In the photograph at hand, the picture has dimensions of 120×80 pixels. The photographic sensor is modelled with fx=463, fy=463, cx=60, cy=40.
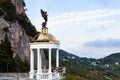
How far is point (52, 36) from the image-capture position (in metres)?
38.1

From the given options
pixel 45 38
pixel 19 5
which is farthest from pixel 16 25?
pixel 45 38

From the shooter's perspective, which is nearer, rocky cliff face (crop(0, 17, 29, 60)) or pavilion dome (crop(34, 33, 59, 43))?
pavilion dome (crop(34, 33, 59, 43))

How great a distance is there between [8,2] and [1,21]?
354 inches

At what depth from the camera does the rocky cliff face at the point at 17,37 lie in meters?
84.5

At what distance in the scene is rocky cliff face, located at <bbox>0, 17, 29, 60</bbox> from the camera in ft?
277

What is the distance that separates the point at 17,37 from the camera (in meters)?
92.0

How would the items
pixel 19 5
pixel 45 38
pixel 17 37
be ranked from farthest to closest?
pixel 19 5
pixel 17 37
pixel 45 38

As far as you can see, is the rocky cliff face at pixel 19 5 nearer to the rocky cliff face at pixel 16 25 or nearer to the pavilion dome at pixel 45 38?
the rocky cliff face at pixel 16 25

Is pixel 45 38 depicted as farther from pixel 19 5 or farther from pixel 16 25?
pixel 19 5

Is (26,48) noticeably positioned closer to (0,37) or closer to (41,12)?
(0,37)

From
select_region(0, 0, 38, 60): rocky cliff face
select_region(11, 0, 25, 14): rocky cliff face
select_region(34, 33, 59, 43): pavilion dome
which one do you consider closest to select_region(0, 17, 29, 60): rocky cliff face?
select_region(0, 0, 38, 60): rocky cliff face

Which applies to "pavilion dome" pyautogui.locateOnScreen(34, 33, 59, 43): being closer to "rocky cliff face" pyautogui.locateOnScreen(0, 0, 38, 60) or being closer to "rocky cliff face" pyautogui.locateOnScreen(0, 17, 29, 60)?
"rocky cliff face" pyautogui.locateOnScreen(0, 0, 38, 60)

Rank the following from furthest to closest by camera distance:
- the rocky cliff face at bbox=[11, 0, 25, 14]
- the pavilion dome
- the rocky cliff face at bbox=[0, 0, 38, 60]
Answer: the rocky cliff face at bbox=[11, 0, 25, 14] → the rocky cliff face at bbox=[0, 0, 38, 60] → the pavilion dome

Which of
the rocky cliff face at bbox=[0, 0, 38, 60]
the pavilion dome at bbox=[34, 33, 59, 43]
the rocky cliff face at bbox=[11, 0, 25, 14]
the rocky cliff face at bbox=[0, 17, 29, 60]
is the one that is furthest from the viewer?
the rocky cliff face at bbox=[11, 0, 25, 14]
